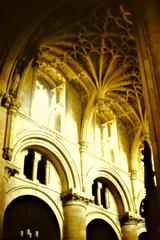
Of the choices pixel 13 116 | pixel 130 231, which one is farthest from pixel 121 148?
pixel 13 116

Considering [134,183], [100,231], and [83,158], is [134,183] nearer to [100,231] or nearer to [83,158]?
[100,231]

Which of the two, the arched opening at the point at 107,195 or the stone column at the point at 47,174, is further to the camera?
the arched opening at the point at 107,195

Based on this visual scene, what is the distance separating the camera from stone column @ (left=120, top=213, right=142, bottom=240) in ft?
54.0

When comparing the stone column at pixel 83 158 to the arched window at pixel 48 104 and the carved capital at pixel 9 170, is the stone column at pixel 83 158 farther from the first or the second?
the carved capital at pixel 9 170

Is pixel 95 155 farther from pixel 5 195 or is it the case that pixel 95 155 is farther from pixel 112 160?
pixel 5 195

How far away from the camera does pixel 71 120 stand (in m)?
16.5

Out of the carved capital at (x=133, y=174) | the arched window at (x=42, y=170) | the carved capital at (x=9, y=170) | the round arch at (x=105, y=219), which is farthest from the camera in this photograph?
the carved capital at (x=133, y=174)

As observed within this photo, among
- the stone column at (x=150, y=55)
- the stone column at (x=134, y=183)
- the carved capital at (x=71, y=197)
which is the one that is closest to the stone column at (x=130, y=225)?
the stone column at (x=134, y=183)

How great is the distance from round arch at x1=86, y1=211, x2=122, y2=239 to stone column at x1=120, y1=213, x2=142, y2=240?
27 centimetres

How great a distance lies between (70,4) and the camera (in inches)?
531

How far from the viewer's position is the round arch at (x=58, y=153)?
46.3 ft

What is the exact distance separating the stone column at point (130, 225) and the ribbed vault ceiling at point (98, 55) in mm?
5032

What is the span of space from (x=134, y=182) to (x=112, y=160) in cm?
157

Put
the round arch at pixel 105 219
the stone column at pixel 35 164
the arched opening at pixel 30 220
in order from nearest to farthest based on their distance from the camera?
the arched opening at pixel 30 220 < the stone column at pixel 35 164 < the round arch at pixel 105 219
